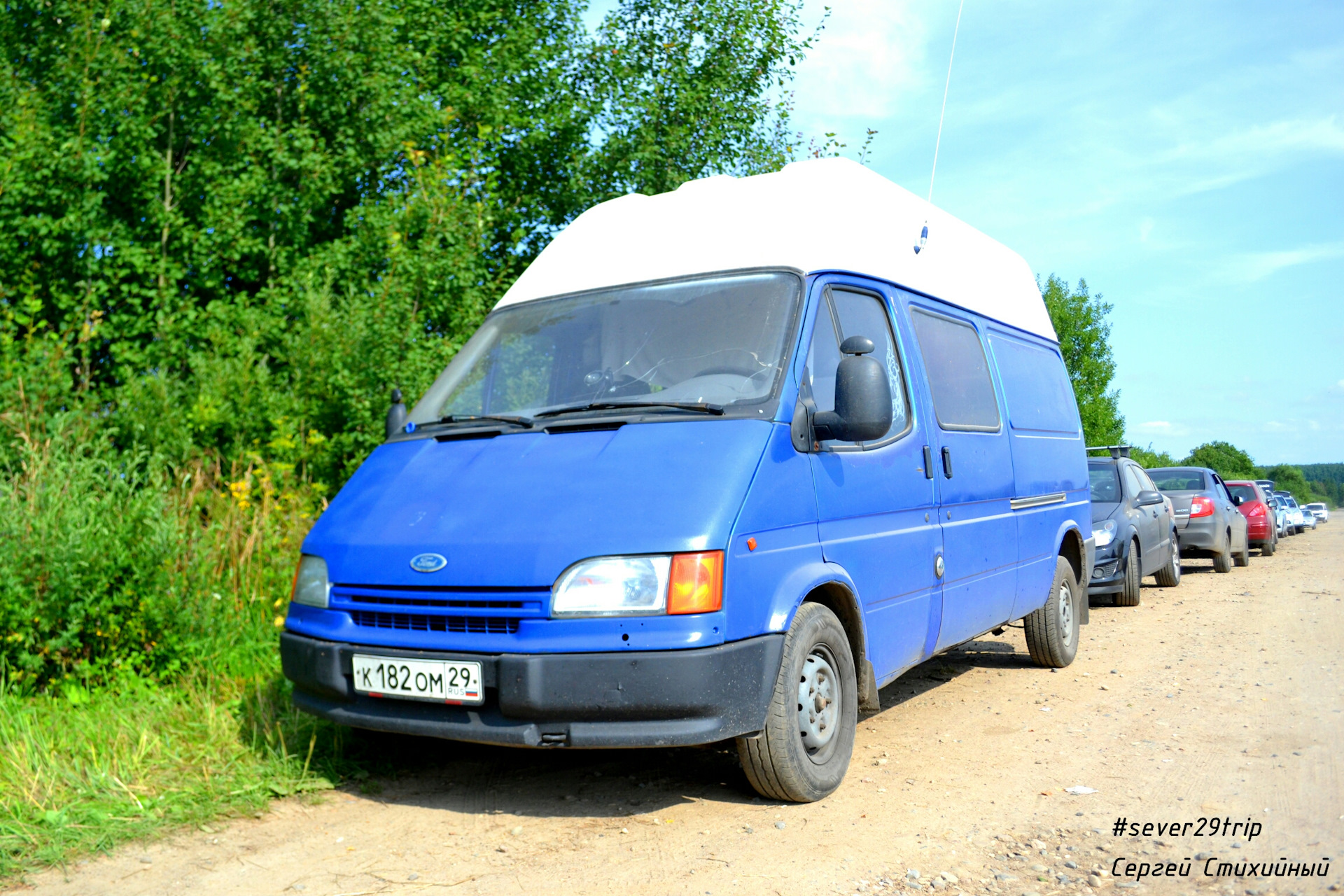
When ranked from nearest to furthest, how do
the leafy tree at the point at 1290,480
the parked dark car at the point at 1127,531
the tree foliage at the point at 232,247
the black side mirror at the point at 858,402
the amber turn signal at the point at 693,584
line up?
the amber turn signal at the point at 693,584
the black side mirror at the point at 858,402
the tree foliage at the point at 232,247
the parked dark car at the point at 1127,531
the leafy tree at the point at 1290,480

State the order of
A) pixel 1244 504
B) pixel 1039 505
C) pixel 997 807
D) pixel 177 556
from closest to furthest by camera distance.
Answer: pixel 997 807
pixel 177 556
pixel 1039 505
pixel 1244 504

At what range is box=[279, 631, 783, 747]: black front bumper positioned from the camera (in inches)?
146

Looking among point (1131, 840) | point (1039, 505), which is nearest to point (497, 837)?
point (1131, 840)

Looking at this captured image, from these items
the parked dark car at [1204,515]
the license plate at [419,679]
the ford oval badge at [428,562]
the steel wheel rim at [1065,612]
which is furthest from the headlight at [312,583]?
the parked dark car at [1204,515]

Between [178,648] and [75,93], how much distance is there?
20.4 feet

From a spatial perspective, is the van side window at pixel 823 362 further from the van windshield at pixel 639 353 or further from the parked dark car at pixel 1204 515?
the parked dark car at pixel 1204 515

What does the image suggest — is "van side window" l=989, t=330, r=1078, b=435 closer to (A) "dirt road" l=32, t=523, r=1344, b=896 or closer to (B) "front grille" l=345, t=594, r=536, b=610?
(A) "dirt road" l=32, t=523, r=1344, b=896

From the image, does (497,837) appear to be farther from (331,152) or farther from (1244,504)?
(1244,504)

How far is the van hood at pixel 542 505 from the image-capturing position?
3811mm

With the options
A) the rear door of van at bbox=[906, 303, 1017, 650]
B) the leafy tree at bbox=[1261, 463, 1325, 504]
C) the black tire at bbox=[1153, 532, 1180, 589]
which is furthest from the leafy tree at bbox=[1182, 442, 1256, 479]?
the rear door of van at bbox=[906, 303, 1017, 650]

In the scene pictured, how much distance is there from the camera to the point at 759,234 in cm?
496

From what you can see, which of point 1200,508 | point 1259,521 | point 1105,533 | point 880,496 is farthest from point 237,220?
point 1259,521

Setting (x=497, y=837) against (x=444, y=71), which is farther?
(x=444, y=71)

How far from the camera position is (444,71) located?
13.2m
